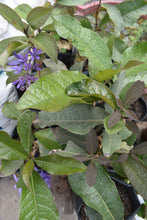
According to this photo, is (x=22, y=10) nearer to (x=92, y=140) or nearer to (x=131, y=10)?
(x=131, y=10)

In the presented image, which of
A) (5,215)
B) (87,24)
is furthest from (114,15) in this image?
(5,215)

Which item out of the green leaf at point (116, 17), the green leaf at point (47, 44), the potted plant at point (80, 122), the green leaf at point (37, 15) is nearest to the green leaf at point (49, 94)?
the potted plant at point (80, 122)

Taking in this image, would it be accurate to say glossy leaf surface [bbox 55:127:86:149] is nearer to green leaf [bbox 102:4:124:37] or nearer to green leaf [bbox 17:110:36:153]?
green leaf [bbox 17:110:36:153]

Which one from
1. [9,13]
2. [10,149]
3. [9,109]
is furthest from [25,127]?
[9,13]

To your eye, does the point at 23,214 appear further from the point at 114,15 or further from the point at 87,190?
the point at 114,15

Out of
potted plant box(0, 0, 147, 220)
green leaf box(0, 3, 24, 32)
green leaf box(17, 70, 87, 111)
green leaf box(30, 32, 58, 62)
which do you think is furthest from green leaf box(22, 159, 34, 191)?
green leaf box(0, 3, 24, 32)
